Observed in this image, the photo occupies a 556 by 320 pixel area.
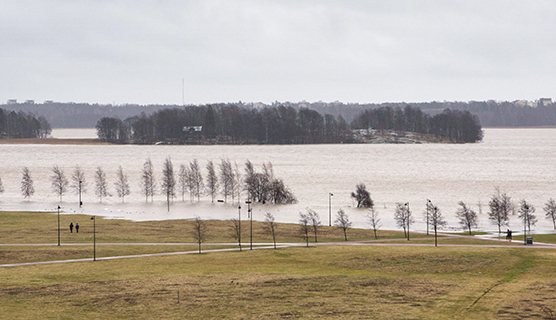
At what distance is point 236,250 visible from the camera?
206 ft

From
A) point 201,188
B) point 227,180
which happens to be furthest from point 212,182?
point 201,188

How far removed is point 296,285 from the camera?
48.3m

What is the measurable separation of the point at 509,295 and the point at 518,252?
16204 mm

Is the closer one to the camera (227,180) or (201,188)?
(227,180)

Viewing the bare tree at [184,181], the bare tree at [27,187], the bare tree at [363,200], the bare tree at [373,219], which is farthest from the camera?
the bare tree at [184,181]

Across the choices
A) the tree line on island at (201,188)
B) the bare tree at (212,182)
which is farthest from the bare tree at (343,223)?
the bare tree at (212,182)

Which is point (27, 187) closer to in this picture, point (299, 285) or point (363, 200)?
point (363, 200)

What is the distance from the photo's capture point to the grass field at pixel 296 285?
137ft

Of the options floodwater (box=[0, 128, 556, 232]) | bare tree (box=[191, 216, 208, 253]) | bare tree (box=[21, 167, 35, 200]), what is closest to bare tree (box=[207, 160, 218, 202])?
floodwater (box=[0, 128, 556, 232])

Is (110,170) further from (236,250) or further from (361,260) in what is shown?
(361,260)

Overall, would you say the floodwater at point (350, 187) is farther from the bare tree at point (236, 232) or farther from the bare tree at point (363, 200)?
the bare tree at point (236, 232)

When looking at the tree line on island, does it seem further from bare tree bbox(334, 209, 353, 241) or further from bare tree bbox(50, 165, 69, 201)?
bare tree bbox(334, 209, 353, 241)

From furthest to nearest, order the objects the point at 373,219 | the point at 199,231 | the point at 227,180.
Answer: the point at 227,180, the point at 373,219, the point at 199,231

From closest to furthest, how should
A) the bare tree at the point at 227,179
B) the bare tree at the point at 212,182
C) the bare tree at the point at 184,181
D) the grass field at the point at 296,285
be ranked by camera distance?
the grass field at the point at 296,285 < the bare tree at the point at 227,179 < the bare tree at the point at 212,182 < the bare tree at the point at 184,181
